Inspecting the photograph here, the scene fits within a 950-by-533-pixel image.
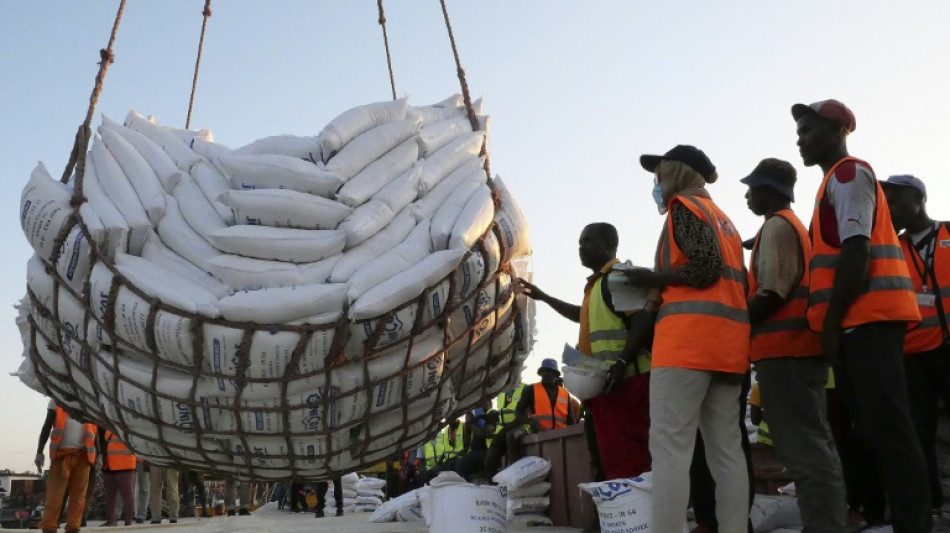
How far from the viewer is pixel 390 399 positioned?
2.58 m

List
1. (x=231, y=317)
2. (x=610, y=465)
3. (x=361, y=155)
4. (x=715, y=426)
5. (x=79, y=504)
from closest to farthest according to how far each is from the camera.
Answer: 1. (x=231, y=317)
2. (x=715, y=426)
3. (x=361, y=155)
4. (x=610, y=465)
5. (x=79, y=504)

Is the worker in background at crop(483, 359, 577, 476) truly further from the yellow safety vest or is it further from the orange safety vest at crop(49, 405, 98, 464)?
the orange safety vest at crop(49, 405, 98, 464)

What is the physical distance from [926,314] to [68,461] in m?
5.51

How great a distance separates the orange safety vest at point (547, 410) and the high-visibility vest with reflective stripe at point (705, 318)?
11.3 ft

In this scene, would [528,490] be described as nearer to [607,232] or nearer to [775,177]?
[607,232]

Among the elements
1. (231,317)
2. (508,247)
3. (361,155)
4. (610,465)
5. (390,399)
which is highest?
(361,155)

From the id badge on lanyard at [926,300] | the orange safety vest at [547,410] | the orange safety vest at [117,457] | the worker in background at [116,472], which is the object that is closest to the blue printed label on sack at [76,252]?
the id badge on lanyard at [926,300]

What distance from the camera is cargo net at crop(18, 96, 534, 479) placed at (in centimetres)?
239

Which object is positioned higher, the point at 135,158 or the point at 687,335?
the point at 135,158

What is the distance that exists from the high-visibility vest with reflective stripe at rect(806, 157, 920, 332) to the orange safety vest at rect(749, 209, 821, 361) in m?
0.07

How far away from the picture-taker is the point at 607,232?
3.43m

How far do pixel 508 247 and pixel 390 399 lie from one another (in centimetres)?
62

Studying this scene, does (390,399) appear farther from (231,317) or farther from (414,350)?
(231,317)

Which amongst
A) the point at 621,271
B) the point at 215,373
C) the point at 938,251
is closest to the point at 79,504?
the point at 215,373
